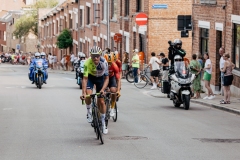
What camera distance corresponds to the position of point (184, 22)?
3025 centimetres

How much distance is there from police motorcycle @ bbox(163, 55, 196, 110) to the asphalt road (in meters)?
0.40

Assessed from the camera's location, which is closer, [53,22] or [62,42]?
[62,42]

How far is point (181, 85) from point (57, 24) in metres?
62.8

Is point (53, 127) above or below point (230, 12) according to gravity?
below

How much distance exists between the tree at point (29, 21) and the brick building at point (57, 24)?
3533 millimetres

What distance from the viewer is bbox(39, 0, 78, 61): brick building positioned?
71.9 m

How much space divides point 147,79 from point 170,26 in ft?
22.0

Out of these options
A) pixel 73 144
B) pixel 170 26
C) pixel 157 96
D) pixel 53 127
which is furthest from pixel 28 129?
pixel 170 26

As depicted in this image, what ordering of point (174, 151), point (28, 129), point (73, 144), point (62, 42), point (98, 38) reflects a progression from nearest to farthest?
point (174, 151) → point (73, 144) → point (28, 129) → point (98, 38) → point (62, 42)

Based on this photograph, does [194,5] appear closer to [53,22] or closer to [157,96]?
[157,96]

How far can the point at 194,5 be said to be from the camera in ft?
107

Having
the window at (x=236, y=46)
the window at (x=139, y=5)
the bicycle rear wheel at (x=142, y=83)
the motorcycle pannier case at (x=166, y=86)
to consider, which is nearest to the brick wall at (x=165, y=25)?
the window at (x=139, y=5)

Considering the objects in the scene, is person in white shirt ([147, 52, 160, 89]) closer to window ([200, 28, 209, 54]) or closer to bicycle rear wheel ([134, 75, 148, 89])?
bicycle rear wheel ([134, 75, 148, 89])

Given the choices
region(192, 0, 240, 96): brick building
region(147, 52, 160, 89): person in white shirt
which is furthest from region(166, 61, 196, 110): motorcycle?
region(147, 52, 160, 89): person in white shirt
